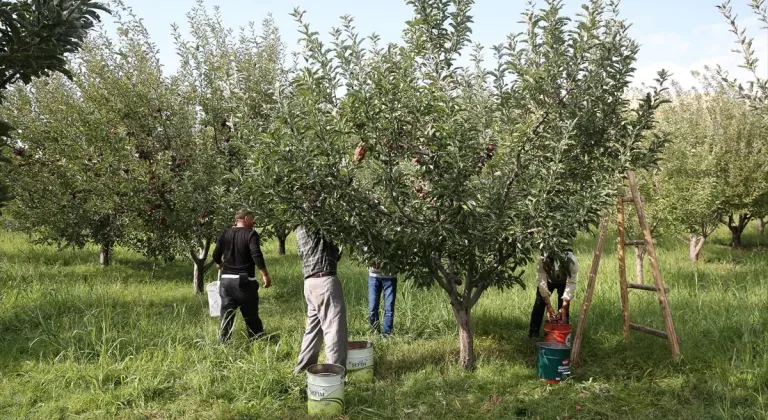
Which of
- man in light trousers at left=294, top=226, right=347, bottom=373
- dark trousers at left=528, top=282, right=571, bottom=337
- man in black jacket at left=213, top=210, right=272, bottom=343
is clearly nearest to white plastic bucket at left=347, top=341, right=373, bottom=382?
man in light trousers at left=294, top=226, right=347, bottom=373

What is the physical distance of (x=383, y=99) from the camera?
15.5 ft

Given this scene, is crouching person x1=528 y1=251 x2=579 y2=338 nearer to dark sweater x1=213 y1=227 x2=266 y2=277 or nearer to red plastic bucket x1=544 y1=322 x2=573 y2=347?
red plastic bucket x1=544 y1=322 x2=573 y2=347

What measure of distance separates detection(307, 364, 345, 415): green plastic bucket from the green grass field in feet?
0.55

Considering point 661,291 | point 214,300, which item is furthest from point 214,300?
point 661,291

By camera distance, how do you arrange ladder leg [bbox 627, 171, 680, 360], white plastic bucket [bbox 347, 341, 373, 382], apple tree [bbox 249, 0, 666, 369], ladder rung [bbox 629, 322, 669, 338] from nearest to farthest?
apple tree [bbox 249, 0, 666, 369]
white plastic bucket [bbox 347, 341, 373, 382]
ladder leg [bbox 627, 171, 680, 360]
ladder rung [bbox 629, 322, 669, 338]

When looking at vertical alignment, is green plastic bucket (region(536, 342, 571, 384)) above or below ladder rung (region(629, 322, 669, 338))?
below

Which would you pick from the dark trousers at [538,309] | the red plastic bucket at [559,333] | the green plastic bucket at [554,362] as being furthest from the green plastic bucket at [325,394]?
the dark trousers at [538,309]

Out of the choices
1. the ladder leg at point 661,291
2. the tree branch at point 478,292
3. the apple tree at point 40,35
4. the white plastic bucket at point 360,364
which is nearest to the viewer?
the apple tree at point 40,35

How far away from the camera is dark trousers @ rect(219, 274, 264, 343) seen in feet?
22.1

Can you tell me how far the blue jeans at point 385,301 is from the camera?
276 inches

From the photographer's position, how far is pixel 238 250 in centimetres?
674

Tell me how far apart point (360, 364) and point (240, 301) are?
73.8 inches

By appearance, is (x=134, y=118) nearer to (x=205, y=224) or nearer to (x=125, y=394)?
(x=205, y=224)

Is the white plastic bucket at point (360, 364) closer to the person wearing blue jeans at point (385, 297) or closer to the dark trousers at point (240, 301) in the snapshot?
the person wearing blue jeans at point (385, 297)
